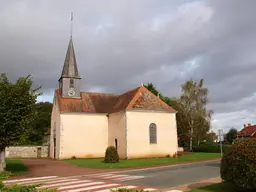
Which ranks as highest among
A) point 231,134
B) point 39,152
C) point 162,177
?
point 231,134

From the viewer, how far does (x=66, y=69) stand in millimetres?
35812

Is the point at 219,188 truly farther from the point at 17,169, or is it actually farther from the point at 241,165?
the point at 17,169

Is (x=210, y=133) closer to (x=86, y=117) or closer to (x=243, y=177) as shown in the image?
(x=86, y=117)

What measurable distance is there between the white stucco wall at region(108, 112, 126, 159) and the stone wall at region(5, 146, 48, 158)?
39.5 feet

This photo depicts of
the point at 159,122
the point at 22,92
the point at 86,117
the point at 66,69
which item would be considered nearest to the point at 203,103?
the point at 159,122

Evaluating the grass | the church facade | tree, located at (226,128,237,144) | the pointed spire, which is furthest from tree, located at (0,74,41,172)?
tree, located at (226,128,237,144)

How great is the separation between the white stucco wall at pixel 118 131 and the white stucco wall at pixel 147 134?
937 mm

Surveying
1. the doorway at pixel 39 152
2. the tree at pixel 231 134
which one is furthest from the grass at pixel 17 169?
the tree at pixel 231 134

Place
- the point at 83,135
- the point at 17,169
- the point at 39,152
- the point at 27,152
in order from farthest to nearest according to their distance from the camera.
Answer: the point at 39,152, the point at 27,152, the point at 83,135, the point at 17,169

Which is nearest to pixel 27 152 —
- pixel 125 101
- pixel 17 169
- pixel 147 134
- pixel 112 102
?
pixel 112 102

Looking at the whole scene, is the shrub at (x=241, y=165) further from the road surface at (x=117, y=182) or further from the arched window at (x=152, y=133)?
the arched window at (x=152, y=133)

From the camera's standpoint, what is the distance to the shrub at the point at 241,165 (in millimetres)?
8805

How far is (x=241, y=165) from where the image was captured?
9094 millimetres

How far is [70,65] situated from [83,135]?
1010 cm
